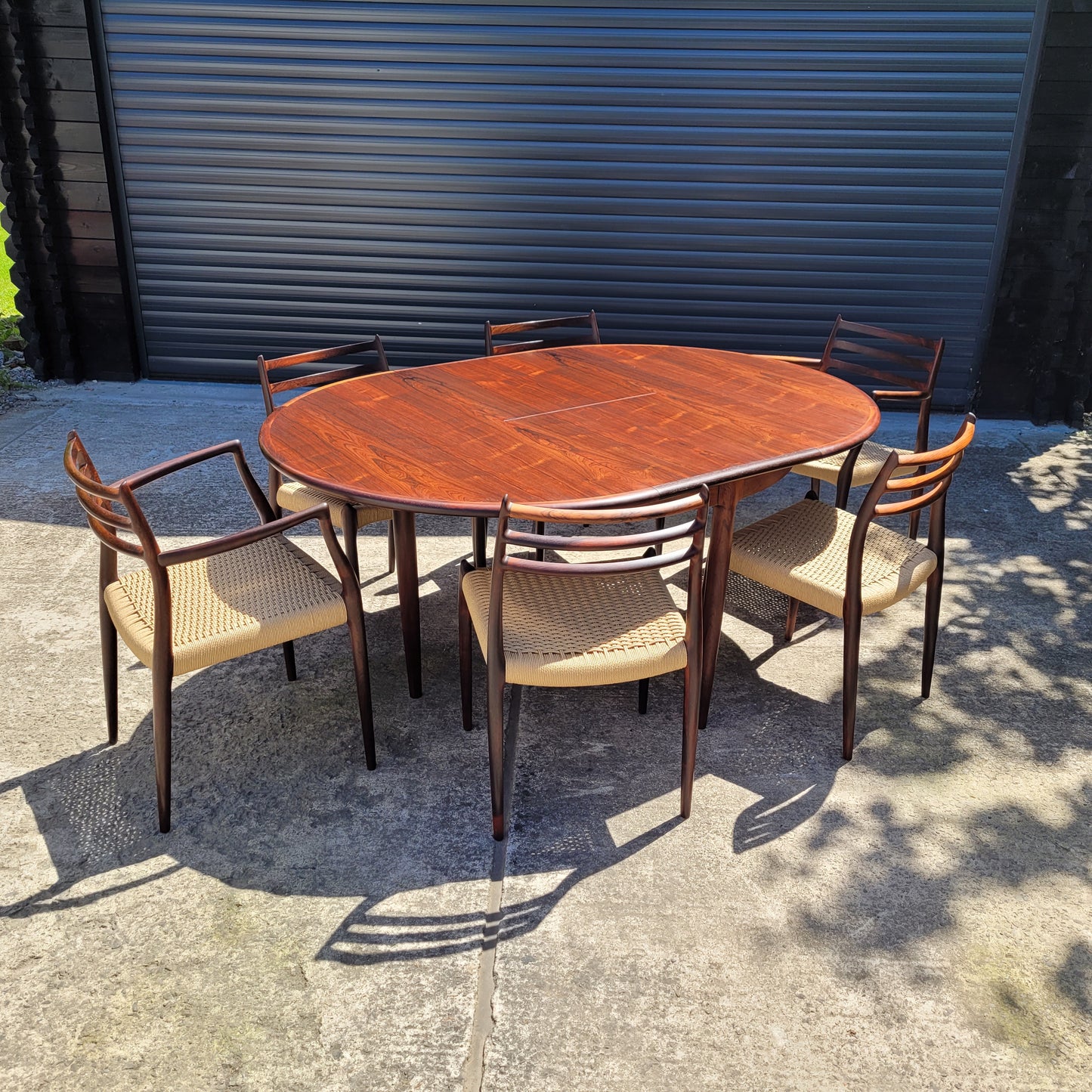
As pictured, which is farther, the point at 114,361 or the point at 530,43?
the point at 114,361

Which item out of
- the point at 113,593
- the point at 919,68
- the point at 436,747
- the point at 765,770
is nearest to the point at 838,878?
the point at 765,770

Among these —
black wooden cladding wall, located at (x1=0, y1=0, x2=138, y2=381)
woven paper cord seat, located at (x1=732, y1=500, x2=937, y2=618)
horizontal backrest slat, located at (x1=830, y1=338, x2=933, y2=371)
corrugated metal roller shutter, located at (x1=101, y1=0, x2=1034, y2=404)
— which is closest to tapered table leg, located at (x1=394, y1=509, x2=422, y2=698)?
woven paper cord seat, located at (x1=732, y1=500, x2=937, y2=618)

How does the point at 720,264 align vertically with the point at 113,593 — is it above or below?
above

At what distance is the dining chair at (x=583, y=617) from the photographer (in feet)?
7.80

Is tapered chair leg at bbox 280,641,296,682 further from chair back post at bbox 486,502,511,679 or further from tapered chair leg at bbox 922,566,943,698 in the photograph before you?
Answer: tapered chair leg at bbox 922,566,943,698

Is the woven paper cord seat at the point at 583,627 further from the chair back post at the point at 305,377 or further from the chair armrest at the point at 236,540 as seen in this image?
the chair back post at the point at 305,377

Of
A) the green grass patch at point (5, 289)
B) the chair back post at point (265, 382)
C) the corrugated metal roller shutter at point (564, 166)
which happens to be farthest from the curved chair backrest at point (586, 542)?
the green grass patch at point (5, 289)

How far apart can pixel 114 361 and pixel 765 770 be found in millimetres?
5050

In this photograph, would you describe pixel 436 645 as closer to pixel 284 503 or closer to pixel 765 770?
pixel 284 503

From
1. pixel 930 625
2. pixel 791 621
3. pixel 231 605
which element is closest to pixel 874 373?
pixel 791 621

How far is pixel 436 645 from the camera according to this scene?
3564 mm

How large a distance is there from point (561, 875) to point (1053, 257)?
479 centimetres

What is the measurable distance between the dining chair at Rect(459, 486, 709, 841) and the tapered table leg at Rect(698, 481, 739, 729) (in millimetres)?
112

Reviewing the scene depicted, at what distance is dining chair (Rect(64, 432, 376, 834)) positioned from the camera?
2.53 m
